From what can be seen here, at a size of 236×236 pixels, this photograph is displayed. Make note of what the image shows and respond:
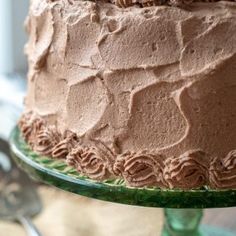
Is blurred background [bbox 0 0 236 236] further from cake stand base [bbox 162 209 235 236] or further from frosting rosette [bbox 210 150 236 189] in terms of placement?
frosting rosette [bbox 210 150 236 189]

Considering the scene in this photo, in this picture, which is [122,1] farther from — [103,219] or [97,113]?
[103,219]

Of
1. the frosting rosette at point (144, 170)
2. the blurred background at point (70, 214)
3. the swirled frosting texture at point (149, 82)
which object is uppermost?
the swirled frosting texture at point (149, 82)

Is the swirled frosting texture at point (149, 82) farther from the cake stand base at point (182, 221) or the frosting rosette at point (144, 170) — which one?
the cake stand base at point (182, 221)

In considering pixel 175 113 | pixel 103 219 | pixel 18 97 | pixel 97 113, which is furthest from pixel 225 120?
pixel 18 97

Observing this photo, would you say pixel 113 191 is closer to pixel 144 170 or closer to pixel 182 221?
pixel 144 170

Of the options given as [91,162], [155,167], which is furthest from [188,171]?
[91,162]

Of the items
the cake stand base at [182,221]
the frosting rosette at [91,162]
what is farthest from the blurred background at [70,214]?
the frosting rosette at [91,162]
